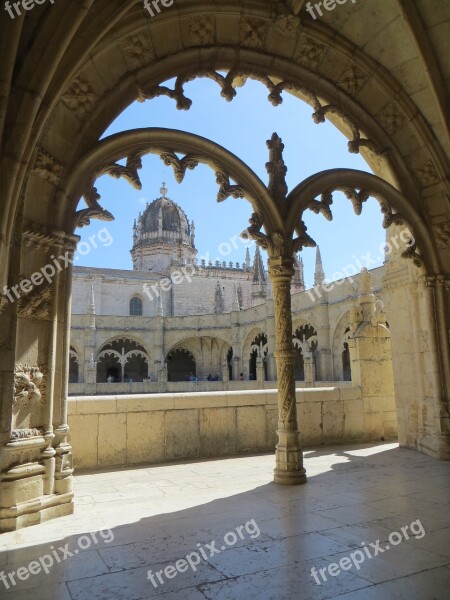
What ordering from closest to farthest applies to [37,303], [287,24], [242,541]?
[242,541], [37,303], [287,24]

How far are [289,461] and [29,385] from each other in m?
2.27

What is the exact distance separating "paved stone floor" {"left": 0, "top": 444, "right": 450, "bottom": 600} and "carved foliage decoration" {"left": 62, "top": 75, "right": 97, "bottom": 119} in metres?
3.09

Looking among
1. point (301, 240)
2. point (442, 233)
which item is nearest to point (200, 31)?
point (301, 240)

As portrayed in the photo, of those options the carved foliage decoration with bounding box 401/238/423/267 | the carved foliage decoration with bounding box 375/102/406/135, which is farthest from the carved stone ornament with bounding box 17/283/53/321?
the carved foliage decoration with bounding box 375/102/406/135

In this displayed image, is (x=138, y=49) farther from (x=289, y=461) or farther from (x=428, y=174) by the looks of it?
(x=289, y=461)

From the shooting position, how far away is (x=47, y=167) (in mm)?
3432

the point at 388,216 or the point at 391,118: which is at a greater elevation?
the point at 391,118

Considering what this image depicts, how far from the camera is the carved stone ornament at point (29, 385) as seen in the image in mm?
3078

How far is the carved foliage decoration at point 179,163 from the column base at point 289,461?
8.30 ft

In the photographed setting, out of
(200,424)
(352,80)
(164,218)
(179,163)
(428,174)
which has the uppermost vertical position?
(164,218)

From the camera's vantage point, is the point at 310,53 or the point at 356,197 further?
the point at 356,197

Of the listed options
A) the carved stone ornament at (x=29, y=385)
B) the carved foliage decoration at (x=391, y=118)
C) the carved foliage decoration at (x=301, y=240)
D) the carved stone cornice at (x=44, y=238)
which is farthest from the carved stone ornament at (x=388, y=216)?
the carved stone ornament at (x=29, y=385)

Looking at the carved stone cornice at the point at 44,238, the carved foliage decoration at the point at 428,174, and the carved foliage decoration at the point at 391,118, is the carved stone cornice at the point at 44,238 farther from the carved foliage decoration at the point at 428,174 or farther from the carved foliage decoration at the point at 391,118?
the carved foliage decoration at the point at 428,174

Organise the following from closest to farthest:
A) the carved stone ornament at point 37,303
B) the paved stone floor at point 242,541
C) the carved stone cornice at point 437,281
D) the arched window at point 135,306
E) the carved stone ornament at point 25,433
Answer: the paved stone floor at point 242,541
the carved stone ornament at point 25,433
the carved stone ornament at point 37,303
the carved stone cornice at point 437,281
the arched window at point 135,306
